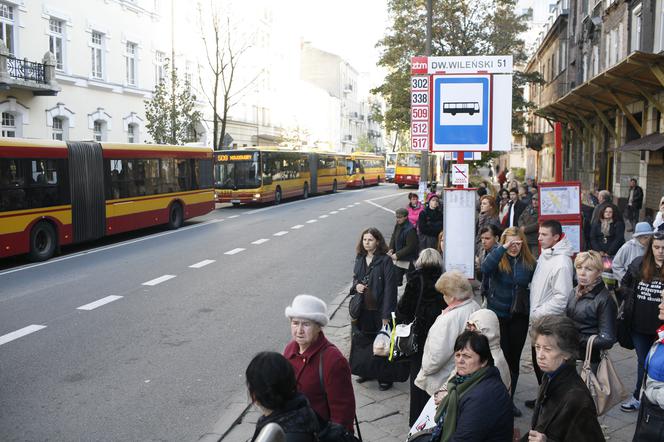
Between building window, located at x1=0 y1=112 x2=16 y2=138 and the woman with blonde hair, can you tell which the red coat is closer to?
the woman with blonde hair

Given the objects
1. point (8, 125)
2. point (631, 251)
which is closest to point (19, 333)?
point (631, 251)

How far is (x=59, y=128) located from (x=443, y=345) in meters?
27.8

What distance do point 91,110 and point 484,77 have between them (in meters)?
26.5

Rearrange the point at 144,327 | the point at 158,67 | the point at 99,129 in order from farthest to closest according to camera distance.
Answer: the point at 158,67, the point at 99,129, the point at 144,327

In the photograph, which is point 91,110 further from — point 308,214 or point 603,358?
point 603,358

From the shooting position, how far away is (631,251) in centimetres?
705

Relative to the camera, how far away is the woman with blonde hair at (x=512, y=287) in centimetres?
602

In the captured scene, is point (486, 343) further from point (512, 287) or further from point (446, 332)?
point (512, 287)

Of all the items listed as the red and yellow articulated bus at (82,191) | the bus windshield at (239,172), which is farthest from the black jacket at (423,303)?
the bus windshield at (239,172)

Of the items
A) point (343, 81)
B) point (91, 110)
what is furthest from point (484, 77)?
point (343, 81)

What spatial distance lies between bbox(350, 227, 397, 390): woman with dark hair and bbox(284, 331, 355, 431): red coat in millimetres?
2585

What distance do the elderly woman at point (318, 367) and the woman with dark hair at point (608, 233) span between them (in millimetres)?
6834

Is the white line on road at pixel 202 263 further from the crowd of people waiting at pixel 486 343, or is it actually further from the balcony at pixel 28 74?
the balcony at pixel 28 74

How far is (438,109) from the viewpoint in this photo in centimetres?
801
